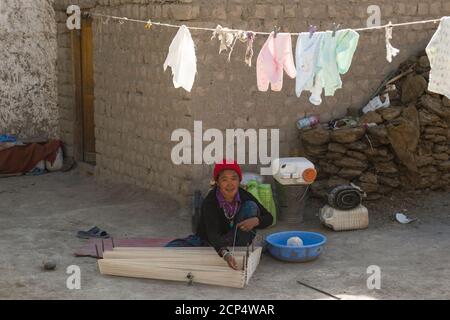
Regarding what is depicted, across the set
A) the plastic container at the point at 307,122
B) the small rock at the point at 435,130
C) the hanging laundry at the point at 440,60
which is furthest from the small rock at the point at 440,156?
the hanging laundry at the point at 440,60

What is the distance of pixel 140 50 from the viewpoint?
8156 millimetres

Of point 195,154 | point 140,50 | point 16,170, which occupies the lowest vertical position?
point 16,170

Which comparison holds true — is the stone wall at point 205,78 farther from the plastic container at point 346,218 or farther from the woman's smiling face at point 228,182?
the woman's smiling face at point 228,182

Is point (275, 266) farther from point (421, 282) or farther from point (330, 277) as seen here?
point (421, 282)

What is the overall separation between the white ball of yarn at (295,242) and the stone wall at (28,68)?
5647 mm

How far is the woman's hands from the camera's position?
18.6 feet

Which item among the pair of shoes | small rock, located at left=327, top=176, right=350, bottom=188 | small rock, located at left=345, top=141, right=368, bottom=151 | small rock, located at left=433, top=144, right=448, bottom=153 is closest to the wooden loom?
the pair of shoes

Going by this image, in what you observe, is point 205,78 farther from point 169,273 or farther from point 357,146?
point 169,273

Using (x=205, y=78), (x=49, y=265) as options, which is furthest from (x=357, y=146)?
(x=49, y=265)

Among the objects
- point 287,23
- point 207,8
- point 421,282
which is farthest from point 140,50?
point 421,282

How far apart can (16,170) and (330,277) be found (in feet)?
20.0
